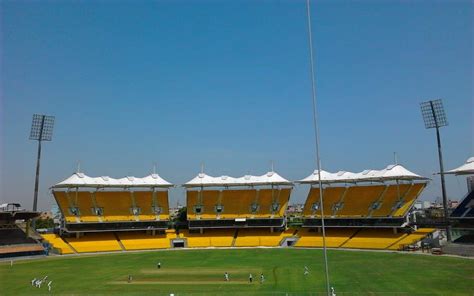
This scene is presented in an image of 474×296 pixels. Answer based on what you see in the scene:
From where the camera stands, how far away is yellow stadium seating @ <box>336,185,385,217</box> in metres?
61.8

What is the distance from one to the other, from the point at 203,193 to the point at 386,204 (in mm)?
31951

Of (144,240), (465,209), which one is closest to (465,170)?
(465,209)

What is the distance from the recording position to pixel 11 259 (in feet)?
176

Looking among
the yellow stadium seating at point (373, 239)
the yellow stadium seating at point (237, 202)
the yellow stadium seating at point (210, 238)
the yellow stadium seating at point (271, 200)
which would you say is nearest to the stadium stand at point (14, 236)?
the yellow stadium seating at point (210, 238)

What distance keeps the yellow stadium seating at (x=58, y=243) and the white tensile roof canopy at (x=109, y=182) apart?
27.7ft

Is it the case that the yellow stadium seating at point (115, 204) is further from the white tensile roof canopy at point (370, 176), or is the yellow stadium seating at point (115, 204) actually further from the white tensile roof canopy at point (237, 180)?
the white tensile roof canopy at point (370, 176)

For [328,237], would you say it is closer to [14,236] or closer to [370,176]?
[370,176]

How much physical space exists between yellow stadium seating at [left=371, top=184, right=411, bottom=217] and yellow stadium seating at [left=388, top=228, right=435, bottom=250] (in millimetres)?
4428

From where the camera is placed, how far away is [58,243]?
60.9 metres

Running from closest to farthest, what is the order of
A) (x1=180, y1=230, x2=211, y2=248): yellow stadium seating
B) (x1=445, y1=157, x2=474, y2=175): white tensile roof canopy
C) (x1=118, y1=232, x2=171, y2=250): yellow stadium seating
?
(x1=445, y1=157, x2=474, y2=175): white tensile roof canopy → (x1=118, y1=232, x2=171, y2=250): yellow stadium seating → (x1=180, y1=230, x2=211, y2=248): yellow stadium seating

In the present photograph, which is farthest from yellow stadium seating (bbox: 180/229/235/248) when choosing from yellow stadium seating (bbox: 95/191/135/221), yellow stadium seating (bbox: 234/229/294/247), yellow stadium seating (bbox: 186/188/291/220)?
yellow stadium seating (bbox: 95/191/135/221)

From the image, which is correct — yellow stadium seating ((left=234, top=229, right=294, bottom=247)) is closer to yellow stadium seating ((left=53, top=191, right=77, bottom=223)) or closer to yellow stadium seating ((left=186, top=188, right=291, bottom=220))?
yellow stadium seating ((left=186, top=188, right=291, bottom=220))

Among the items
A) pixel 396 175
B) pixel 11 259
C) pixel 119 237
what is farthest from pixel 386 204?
pixel 11 259

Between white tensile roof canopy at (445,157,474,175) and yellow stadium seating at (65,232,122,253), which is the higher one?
white tensile roof canopy at (445,157,474,175)
